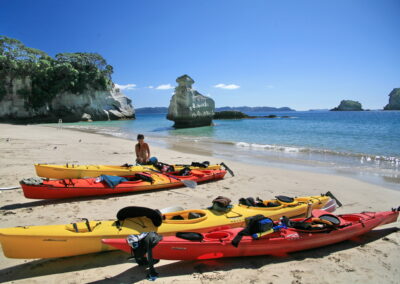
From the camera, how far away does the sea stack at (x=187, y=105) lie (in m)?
31.0

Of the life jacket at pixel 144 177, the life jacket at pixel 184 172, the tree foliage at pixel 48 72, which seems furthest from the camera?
the tree foliage at pixel 48 72

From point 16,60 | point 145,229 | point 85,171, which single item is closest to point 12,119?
point 16,60

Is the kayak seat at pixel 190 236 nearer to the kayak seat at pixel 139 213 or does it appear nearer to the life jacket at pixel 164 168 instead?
the kayak seat at pixel 139 213

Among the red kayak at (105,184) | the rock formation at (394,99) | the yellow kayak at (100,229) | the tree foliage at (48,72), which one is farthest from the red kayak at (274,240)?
the rock formation at (394,99)

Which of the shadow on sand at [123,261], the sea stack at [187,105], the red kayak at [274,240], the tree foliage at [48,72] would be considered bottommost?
the shadow on sand at [123,261]

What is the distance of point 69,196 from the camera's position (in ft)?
17.3

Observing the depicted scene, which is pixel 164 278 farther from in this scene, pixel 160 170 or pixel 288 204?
pixel 160 170

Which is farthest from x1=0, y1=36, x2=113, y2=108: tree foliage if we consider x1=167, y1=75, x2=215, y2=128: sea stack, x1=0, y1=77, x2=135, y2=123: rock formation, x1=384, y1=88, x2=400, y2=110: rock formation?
x1=384, y1=88, x2=400, y2=110: rock formation

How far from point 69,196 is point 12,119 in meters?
41.8

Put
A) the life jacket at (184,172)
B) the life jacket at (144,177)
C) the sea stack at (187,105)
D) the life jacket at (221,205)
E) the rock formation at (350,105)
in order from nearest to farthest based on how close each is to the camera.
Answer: the life jacket at (221,205) → the life jacket at (144,177) → the life jacket at (184,172) → the sea stack at (187,105) → the rock formation at (350,105)

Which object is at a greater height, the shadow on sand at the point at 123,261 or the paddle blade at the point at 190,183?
the paddle blade at the point at 190,183

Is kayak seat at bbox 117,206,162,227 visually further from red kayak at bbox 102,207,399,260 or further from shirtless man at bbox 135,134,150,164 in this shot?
shirtless man at bbox 135,134,150,164

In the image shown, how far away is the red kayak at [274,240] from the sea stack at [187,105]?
27.9 metres

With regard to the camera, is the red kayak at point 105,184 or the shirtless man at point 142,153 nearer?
the red kayak at point 105,184
